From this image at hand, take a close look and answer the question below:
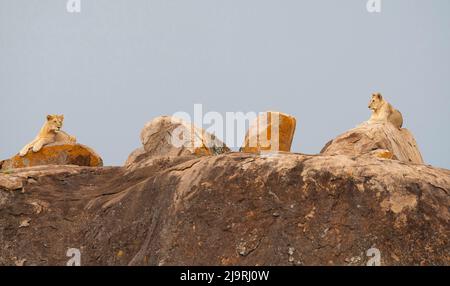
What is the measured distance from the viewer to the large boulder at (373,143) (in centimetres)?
2488

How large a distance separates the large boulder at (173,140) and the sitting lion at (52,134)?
2.53 m

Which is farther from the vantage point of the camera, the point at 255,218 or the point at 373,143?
the point at 373,143

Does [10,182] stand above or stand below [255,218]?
above

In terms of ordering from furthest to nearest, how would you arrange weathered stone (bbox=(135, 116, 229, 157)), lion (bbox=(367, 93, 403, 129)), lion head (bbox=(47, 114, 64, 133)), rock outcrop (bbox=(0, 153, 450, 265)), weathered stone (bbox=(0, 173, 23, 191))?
lion (bbox=(367, 93, 403, 129)) < lion head (bbox=(47, 114, 64, 133)) < weathered stone (bbox=(135, 116, 229, 157)) < weathered stone (bbox=(0, 173, 23, 191)) < rock outcrop (bbox=(0, 153, 450, 265))

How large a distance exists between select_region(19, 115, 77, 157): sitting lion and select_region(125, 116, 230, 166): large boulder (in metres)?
2.53

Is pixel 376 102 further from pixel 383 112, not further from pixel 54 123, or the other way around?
pixel 54 123

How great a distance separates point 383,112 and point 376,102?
0.62 meters

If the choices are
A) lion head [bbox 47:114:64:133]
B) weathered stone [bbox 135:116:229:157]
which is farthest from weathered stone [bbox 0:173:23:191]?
lion head [bbox 47:114:64:133]

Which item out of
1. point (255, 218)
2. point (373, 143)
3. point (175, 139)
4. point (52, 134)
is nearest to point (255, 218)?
point (255, 218)

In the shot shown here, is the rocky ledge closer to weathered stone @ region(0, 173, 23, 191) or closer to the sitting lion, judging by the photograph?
weathered stone @ region(0, 173, 23, 191)

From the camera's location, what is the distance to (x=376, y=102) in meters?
29.5

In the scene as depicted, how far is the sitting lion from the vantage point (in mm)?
27078

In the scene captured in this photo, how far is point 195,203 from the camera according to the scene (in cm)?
1457
